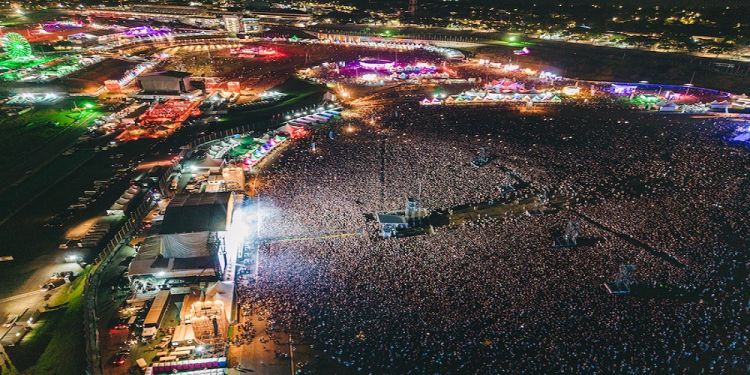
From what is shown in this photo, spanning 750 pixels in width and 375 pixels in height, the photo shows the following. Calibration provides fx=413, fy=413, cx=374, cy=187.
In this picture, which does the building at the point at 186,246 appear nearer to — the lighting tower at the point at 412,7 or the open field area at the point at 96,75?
the open field area at the point at 96,75

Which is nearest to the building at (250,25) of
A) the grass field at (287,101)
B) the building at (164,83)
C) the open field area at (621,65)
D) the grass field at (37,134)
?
the grass field at (287,101)

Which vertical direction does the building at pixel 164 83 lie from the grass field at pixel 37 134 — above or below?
above

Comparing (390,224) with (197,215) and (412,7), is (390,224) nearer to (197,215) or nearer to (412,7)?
(197,215)

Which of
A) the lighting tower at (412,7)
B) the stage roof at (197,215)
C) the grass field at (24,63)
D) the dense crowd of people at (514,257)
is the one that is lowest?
the dense crowd of people at (514,257)

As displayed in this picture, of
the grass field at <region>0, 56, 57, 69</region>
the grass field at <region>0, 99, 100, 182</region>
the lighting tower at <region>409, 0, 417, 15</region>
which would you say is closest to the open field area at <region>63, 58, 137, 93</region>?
the grass field at <region>0, 99, 100, 182</region>

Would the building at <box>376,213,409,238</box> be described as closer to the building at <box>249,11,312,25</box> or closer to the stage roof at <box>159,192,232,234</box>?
the stage roof at <box>159,192,232,234</box>

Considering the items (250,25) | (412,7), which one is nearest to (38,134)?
(250,25)
